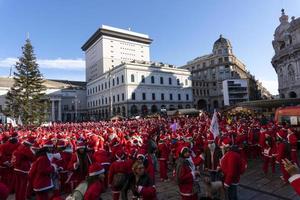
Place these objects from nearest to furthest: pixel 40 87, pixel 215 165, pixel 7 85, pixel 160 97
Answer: pixel 215 165, pixel 40 87, pixel 160 97, pixel 7 85

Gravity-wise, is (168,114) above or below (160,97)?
below

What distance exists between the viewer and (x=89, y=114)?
3334 inches

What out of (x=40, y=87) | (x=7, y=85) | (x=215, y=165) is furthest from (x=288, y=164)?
(x=7, y=85)

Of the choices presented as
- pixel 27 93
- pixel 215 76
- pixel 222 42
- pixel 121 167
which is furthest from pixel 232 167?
pixel 222 42

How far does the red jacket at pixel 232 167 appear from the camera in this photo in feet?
21.2

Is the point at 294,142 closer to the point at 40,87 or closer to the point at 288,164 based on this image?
the point at 288,164

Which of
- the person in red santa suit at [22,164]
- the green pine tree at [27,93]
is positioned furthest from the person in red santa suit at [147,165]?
the green pine tree at [27,93]

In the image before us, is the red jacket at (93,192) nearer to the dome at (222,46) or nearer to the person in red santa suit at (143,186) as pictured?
the person in red santa suit at (143,186)

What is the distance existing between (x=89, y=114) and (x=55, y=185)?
262 feet

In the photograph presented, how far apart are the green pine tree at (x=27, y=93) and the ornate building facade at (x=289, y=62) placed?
164 feet

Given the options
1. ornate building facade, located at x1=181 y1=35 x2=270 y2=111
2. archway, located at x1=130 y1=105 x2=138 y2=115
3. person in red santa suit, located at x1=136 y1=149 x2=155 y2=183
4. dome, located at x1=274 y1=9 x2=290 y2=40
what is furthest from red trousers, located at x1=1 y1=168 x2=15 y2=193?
ornate building facade, located at x1=181 y1=35 x2=270 y2=111

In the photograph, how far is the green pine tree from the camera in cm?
4228

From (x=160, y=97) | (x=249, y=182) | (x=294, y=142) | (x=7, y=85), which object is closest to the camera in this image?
(x=249, y=182)

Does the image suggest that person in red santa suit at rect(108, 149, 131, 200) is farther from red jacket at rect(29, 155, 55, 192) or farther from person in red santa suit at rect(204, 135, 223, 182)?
person in red santa suit at rect(204, 135, 223, 182)
